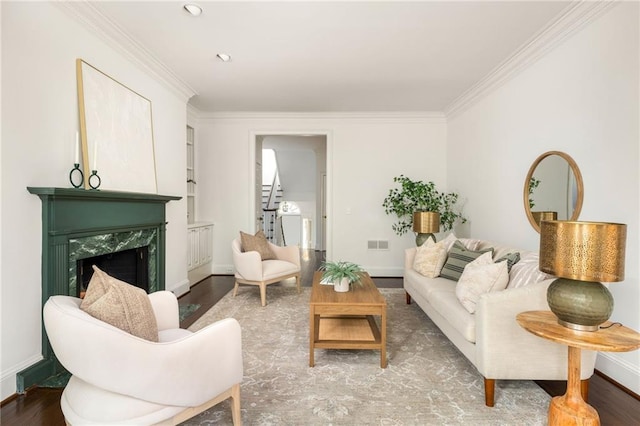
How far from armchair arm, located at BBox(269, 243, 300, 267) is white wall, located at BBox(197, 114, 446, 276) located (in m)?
1.17

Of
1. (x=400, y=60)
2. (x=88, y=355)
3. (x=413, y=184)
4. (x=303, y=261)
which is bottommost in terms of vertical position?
(x=303, y=261)

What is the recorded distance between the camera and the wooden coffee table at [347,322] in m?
2.42

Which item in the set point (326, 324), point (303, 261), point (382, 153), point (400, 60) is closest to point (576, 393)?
point (326, 324)

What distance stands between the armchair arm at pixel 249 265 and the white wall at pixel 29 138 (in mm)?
1982

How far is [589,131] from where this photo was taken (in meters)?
2.49

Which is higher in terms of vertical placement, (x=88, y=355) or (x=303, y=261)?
(x=88, y=355)

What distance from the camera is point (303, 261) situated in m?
7.23

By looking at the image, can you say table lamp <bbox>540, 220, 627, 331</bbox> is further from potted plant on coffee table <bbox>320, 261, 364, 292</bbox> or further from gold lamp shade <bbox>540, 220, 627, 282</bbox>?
potted plant on coffee table <bbox>320, 261, 364, 292</bbox>

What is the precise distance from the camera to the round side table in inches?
57.5

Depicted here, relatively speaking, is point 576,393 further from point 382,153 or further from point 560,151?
point 382,153

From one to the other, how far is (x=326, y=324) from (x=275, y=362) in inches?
22.3

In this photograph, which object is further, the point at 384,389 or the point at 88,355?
the point at 384,389

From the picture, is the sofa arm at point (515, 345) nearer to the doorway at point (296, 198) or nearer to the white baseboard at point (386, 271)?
the white baseboard at point (386, 271)

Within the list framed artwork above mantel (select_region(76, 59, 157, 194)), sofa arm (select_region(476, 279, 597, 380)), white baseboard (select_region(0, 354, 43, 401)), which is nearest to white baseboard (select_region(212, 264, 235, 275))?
framed artwork above mantel (select_region(76, 59, 157, 194))
